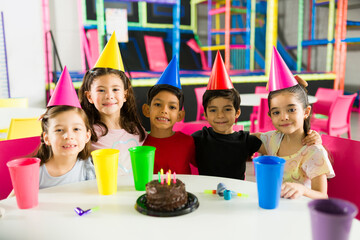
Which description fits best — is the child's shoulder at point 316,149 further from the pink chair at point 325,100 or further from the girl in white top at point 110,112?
the pink chair at point 325,100

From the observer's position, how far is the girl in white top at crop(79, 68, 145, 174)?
1465 mm

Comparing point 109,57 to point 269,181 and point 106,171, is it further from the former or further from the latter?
point 269,181

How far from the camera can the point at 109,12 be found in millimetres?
6031

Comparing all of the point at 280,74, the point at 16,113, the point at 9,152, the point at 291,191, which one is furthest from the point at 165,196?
the point at 16,113

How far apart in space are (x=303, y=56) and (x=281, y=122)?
761 cm

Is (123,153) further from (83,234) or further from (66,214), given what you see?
(83,234)

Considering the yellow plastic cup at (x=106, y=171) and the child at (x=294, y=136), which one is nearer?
the yellow plastic cup at (x=106, y=171)

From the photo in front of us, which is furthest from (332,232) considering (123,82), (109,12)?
(109,12)

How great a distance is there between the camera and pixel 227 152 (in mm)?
1478

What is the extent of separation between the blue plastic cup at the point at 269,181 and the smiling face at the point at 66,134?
0.67m

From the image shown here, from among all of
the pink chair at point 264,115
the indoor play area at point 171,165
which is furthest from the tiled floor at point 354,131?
the pink chair at point 264,115

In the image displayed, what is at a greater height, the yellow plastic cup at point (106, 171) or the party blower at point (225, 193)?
the yellow plastic cup at point (106, 171)

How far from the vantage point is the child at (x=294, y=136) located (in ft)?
4.00

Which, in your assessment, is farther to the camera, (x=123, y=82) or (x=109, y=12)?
(x=109, y=12)
